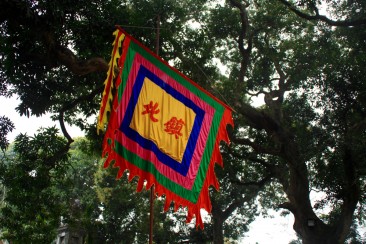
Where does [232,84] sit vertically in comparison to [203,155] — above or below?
above

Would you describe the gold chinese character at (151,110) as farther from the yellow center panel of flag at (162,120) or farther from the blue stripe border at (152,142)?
the blue stripe border at (152,142)

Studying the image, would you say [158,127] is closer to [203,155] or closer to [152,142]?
[152,142]

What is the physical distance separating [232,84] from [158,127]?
251 inches

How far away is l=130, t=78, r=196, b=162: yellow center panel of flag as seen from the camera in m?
4.81

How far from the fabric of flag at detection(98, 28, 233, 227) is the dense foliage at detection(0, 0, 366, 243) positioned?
1800 millimetres

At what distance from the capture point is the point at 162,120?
5.00 m

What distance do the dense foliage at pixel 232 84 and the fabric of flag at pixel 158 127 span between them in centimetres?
180

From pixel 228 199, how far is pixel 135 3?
12270mm

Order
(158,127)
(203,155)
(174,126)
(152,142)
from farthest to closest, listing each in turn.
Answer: (203,155) → (174,126) → (158,127) → (152,142)

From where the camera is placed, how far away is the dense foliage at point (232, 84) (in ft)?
24.9

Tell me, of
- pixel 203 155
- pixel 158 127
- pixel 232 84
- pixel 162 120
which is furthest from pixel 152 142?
pixel 232 84

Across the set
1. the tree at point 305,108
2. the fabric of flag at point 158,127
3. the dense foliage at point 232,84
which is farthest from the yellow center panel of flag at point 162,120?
the tree at point 305,108

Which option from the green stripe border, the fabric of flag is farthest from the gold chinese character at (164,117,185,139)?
the green stripe border

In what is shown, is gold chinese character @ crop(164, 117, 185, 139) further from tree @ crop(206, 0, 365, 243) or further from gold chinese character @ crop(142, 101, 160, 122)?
tree @ crop(206, 0, 365, 243)
